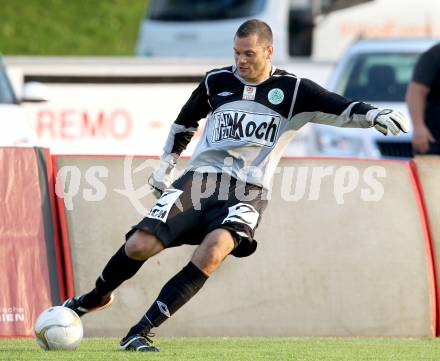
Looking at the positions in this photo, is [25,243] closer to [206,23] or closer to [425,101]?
[425,101]

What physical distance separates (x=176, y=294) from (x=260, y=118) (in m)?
1.21

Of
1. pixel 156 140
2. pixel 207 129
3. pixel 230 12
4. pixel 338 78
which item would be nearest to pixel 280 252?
pixel 207 129

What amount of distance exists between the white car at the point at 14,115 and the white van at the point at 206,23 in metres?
6.28

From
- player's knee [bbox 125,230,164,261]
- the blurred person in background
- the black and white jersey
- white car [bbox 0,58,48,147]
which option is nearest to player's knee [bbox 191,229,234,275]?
player's knee [bbox 125,230,164,261]

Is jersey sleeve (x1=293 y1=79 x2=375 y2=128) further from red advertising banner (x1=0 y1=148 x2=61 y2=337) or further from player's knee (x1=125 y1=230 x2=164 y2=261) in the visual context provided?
red advertising banner (x1=0 y1=148 x2=61 y2=337)

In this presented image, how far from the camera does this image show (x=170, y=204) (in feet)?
25.0

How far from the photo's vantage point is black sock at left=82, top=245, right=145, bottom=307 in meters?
7.70

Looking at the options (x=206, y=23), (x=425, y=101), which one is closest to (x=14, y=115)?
(x=425, y=101)

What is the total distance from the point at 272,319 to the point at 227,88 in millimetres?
2072

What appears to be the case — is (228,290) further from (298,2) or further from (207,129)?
(298,2)

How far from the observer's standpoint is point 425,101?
1094 centimetres

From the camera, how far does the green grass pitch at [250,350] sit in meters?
7.22

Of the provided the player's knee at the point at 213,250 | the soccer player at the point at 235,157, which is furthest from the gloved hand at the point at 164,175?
the player's knee at the point at 213,250

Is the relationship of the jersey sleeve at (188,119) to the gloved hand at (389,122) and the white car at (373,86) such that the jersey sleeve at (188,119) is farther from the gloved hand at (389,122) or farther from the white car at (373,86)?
the white car at (373,86)
